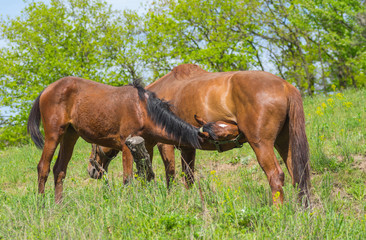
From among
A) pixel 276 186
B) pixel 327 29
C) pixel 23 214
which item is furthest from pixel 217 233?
pixel 327 29

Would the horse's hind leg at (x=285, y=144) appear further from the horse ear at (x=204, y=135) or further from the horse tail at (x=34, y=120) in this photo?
the horse tail at (x=34, y=120)

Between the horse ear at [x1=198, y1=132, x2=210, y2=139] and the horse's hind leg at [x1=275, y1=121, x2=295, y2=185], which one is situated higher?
the horse ear at [x1=198, y1=132, x2=210, y2=139]

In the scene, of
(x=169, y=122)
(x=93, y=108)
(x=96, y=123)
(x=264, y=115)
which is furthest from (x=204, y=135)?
(x=93, y=108)

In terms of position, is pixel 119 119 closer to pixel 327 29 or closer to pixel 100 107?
pixel 100 107

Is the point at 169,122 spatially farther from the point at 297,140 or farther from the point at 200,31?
the point at 200,31

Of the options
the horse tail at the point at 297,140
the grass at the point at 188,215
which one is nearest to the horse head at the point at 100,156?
the grass at the point at 188,215

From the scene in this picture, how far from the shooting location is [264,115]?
15.8ft

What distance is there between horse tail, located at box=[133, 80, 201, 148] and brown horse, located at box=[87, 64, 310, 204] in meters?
0.31

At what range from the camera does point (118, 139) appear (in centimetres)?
603

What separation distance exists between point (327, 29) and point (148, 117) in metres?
19.6

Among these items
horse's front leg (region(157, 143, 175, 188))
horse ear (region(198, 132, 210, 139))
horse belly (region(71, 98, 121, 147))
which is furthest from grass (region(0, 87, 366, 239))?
horse belly (region(71, 98, 121, 147))

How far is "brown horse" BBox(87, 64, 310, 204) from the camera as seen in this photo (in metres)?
4.79

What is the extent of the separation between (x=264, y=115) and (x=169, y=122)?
54.5 inches

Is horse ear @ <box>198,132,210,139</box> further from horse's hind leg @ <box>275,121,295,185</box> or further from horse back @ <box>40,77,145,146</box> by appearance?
horse back @ <box>40,77,145,146</box>
